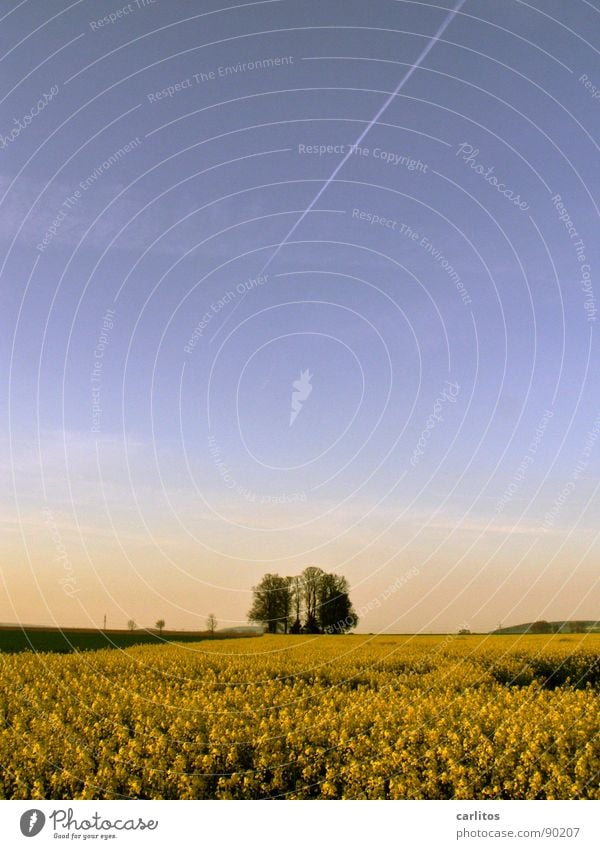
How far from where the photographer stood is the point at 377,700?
33.4 ft

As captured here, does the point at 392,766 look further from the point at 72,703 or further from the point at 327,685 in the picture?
the point at 72,703

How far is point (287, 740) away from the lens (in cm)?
880

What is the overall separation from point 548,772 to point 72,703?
6.57m

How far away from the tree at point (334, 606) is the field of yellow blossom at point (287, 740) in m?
1.93

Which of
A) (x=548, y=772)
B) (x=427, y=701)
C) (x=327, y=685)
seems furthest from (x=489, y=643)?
(x=548, y=772)

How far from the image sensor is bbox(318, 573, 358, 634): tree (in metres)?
13.8

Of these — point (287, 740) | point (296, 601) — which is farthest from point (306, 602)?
point (287, 740)

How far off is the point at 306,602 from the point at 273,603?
2.27ft

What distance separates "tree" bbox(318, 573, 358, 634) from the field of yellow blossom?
6.34ft
